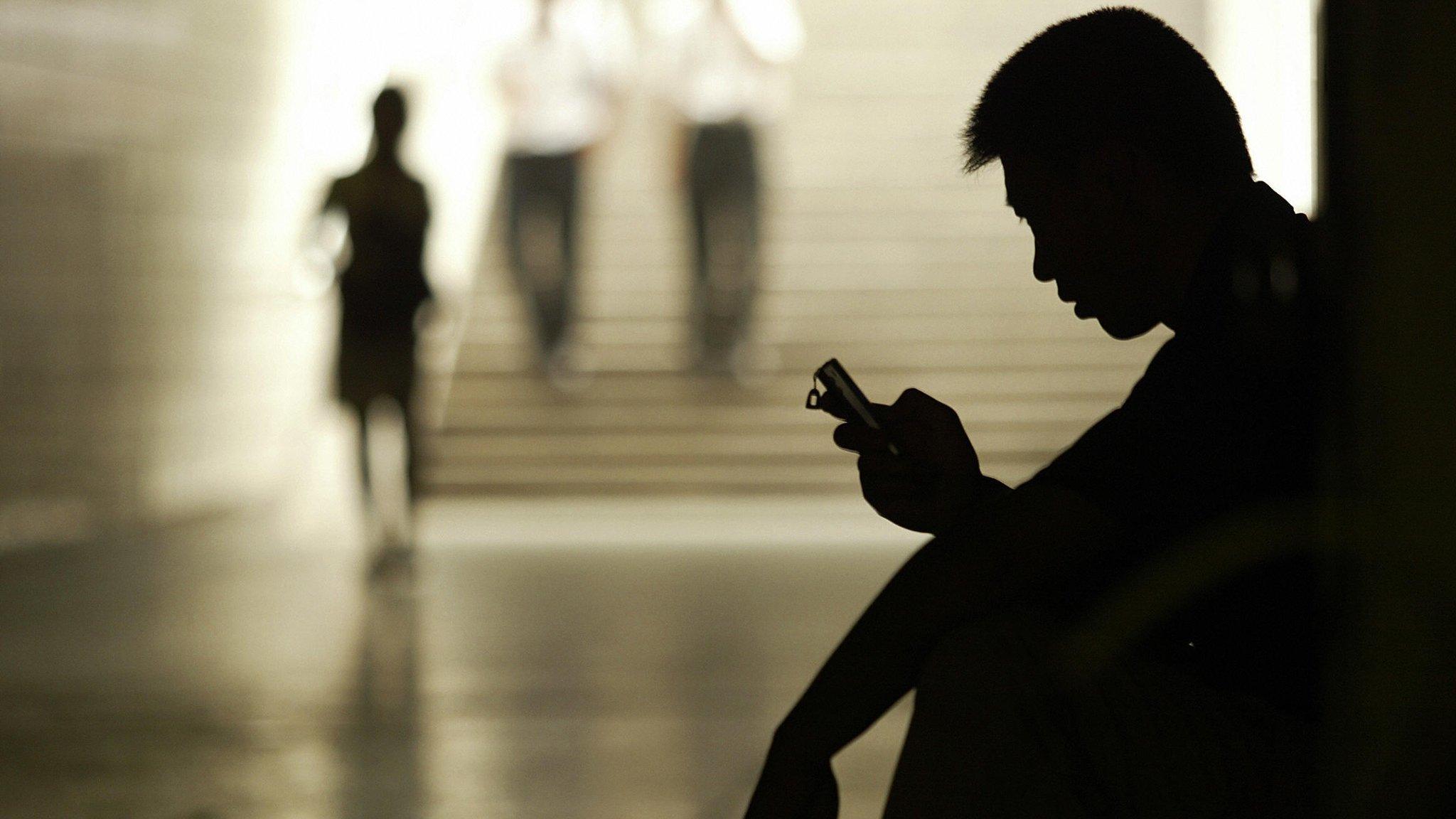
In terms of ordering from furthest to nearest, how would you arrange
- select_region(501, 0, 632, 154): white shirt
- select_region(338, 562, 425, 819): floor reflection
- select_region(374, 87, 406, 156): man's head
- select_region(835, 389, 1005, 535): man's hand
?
1. select_region(501, 0, 632, 154): white shirt
2. select_region(374, 87, 406, 156): man's head
3. select_region(338, 562, 425, 819): floor reflection
4. select_region(835, 389, 1005, 535): man's hand

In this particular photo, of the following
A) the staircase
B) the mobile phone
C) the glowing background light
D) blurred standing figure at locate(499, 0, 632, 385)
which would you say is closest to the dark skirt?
the glowing background light

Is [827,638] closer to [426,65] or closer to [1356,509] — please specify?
[1356,509]

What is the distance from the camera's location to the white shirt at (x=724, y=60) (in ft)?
35.4

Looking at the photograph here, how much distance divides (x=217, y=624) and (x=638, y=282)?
6.01 metres

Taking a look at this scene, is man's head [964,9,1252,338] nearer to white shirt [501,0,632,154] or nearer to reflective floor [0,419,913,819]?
reflective floor [0,419,913,819]

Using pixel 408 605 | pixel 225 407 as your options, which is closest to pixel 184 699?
pixel 408 605

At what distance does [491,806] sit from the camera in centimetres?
360

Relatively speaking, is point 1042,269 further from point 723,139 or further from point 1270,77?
point 723,139

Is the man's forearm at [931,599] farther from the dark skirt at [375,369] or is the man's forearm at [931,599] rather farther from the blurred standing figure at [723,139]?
the blurred standing figure at [723,139]

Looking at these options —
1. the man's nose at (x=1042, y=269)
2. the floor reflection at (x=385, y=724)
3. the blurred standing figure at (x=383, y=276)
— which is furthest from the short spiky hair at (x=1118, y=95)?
the blurred standing figure at (x=383, y=276)

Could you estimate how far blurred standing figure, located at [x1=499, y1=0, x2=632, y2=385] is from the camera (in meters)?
10.9

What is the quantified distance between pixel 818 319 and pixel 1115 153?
980 cm

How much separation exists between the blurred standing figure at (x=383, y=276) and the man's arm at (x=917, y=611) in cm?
541

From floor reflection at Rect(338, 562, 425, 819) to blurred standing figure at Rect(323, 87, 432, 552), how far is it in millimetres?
805
